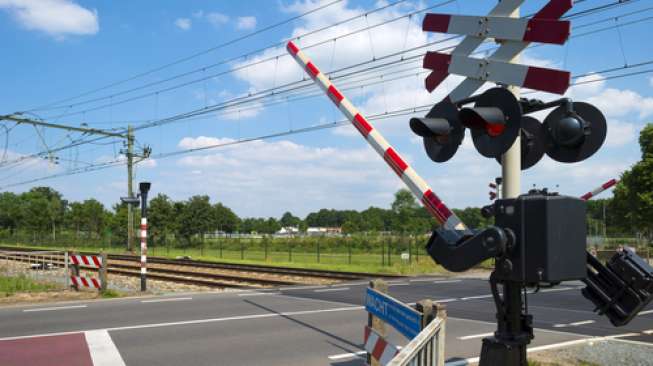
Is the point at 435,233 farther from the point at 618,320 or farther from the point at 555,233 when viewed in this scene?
the point at 618,320

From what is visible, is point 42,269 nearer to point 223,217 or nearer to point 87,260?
point 87,260

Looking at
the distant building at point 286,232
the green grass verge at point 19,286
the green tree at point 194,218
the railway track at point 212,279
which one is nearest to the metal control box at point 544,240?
the green grass verge at point 19,286

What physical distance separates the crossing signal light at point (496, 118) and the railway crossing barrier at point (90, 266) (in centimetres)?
1396

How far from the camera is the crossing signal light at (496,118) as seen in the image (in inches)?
128

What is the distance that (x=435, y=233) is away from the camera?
3.33 metres

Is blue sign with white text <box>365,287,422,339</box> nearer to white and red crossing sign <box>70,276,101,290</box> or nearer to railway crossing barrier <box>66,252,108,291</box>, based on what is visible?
railway crossing barrier <box>66,252,108,291</box>

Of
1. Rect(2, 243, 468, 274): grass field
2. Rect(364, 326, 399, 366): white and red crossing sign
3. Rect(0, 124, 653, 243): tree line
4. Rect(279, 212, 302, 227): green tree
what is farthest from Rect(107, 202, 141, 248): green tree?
Rect(279, 212, 302, 227): green tree

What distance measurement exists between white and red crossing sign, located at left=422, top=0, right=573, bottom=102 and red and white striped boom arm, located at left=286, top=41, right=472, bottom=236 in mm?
1090

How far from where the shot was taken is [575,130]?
355cm

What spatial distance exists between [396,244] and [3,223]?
248ft

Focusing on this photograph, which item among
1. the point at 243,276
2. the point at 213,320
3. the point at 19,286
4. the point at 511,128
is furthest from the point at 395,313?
the point at 243,276

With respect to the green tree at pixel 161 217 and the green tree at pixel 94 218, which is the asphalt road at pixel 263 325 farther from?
the green tree at pixel 94 218

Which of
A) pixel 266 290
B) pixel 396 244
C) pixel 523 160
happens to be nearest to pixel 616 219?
pixel 396 244

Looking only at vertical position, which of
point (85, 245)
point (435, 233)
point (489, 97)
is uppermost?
point (489, 97)
